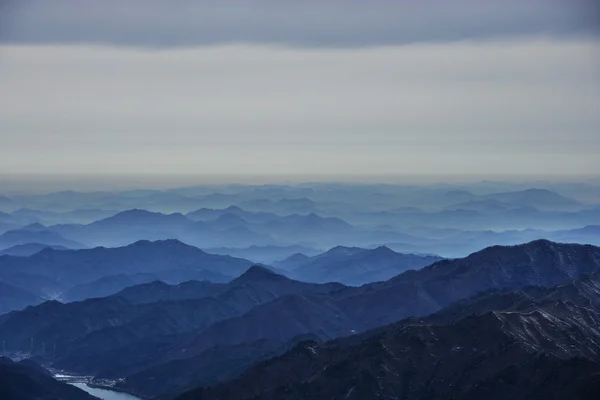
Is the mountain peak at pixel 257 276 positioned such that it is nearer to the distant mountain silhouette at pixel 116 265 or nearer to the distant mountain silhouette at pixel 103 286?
the distant mountain silhouette at pixel 103 286

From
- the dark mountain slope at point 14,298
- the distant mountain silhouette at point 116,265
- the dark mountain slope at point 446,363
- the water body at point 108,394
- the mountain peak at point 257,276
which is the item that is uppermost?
the dark mountain slope at point 446,363

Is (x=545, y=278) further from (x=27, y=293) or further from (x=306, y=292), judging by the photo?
(x=27, y=293)

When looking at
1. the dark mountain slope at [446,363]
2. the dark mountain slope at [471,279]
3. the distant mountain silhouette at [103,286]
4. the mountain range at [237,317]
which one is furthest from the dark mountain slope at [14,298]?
the dark mountain slope at [446,363]

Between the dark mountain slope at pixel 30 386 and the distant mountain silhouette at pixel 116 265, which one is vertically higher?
the dark mountain slope at pixel 30 386

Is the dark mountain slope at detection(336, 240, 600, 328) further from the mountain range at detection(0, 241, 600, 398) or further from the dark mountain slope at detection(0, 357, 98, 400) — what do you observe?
the dark mountain slope at detection(0, 357, 98, 400)

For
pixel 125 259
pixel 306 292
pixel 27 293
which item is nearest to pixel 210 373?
pixel 306 292

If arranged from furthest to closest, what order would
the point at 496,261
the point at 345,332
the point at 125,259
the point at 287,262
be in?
the point at 287,262 → the point at 125,259 → the point at 496,261 → the point at 345,332

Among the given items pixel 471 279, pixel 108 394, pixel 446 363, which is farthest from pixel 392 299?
pixel 446 363

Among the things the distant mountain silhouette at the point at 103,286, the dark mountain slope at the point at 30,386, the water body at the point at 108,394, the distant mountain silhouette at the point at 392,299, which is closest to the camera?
the dark mountain slope at the point at 30,386

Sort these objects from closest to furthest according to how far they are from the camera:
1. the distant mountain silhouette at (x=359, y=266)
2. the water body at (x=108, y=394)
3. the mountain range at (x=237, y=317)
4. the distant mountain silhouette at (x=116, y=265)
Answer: the water body at (x=108, y=394) → the mountain range at (x=237, y=317) → the distant mountain silhouette at (x=359, y=266) → the distant mountain silhouette at (x=116, y=265)
